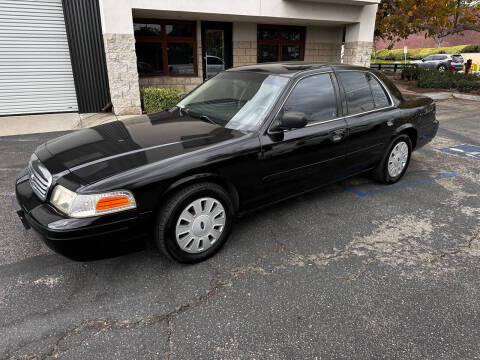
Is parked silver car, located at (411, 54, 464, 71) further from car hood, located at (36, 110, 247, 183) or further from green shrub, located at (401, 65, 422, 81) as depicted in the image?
car hood, located at (36, 110, 247, 183)

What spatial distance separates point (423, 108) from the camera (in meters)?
4.76

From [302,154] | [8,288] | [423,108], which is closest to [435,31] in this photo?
[423,108]

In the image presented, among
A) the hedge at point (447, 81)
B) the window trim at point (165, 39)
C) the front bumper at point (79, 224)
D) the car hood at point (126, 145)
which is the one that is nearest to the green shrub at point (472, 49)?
the hedge at point (447, 81)

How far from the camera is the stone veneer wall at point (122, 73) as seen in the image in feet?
28.6

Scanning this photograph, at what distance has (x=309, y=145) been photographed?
3.40 metres

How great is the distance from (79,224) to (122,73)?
25.2ft

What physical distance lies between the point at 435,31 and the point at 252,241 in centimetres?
1989

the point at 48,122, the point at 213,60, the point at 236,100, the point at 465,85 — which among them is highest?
the point at 213,60

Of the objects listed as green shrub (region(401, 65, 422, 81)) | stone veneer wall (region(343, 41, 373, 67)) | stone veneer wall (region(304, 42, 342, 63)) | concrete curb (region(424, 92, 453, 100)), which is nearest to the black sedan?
stone veneer wall (region(343, 41, 373, 67))

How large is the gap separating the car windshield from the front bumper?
4.23 ft

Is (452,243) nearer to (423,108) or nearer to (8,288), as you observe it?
(423,108)

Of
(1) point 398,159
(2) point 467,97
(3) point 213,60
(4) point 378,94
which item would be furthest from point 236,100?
(2) point 467,97

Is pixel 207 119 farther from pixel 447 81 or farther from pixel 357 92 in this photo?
pixel 447 81

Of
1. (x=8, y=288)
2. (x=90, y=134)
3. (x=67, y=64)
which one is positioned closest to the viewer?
(x=8, y=288)
